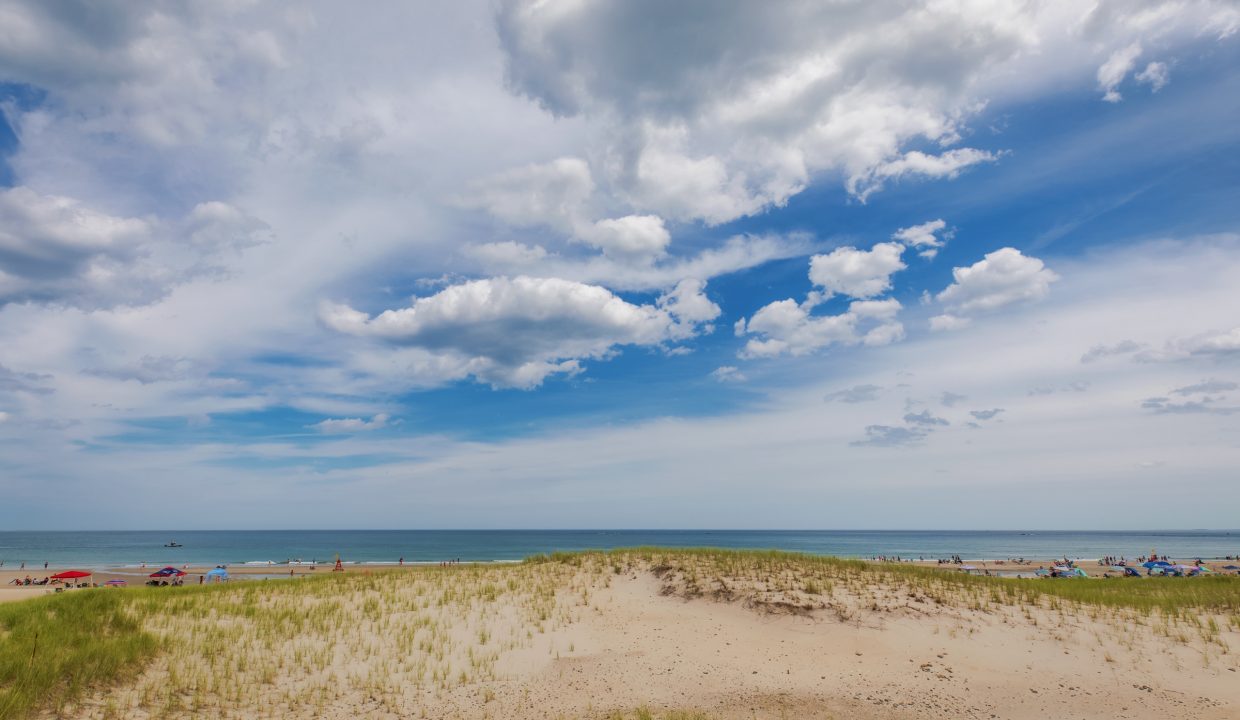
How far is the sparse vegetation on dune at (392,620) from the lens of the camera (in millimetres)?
Answer: 11789

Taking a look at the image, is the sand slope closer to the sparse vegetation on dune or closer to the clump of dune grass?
the sparse vegetation on dune

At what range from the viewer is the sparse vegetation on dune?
38.7 feet

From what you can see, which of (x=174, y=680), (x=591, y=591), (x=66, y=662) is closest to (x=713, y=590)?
(x=591, y=591)

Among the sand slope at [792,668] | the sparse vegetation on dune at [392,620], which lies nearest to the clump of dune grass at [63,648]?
the sparse vegetation on dune at [392,620]

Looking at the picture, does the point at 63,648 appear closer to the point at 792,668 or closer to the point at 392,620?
the point at 392,620

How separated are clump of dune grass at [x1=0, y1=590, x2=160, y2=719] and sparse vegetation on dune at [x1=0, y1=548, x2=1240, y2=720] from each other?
3 cm

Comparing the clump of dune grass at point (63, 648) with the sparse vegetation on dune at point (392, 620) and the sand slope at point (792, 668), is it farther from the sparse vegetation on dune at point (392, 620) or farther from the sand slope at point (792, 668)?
the sand slope at point (792, 668)

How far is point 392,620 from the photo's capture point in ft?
57.7

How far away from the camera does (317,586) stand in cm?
2134

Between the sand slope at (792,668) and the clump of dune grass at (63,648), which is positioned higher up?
the clump of dune grass at (63,648)

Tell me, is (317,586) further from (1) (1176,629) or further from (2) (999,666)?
(1) (1176,629)

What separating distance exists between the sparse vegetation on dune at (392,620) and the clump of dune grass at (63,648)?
3cm

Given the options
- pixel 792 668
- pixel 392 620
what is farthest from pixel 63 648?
pixel 792 668

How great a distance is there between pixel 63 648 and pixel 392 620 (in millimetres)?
7422
